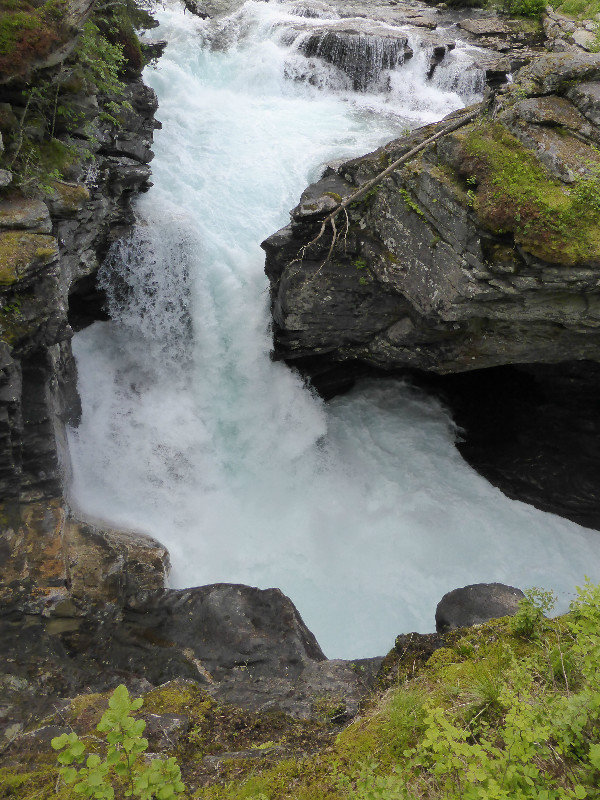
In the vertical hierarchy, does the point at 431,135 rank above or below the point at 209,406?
above

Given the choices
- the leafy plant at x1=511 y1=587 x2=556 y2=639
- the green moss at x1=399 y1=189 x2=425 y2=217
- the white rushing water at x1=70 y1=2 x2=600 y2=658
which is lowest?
the white rushing water at x1=70 y1=2 x2=600 y2=658

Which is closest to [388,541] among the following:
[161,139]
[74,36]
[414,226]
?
[414,226]

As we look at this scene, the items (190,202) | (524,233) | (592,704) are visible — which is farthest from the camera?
(190,202)

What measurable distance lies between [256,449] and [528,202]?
25.2ft

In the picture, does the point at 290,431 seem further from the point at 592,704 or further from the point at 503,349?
the point at 592,704

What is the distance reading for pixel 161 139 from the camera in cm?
1428

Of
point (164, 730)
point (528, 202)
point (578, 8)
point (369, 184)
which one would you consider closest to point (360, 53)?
point (578, 8)

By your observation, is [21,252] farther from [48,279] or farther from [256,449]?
[256,449]

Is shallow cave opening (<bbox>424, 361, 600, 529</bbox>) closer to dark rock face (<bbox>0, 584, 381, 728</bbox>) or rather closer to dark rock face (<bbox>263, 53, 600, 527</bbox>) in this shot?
dark rock face (<bbox>263, 53, 600, 527</bbox>)

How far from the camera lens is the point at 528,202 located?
7922mm

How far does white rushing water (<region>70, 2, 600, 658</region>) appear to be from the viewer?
10.7 metres

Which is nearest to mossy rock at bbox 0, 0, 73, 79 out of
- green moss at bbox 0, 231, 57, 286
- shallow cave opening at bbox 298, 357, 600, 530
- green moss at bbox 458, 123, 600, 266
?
green moss at bbox 0, 231, 57, 286

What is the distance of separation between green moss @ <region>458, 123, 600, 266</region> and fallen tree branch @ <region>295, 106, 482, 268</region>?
3.18ft

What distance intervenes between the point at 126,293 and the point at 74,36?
5.10 metres
